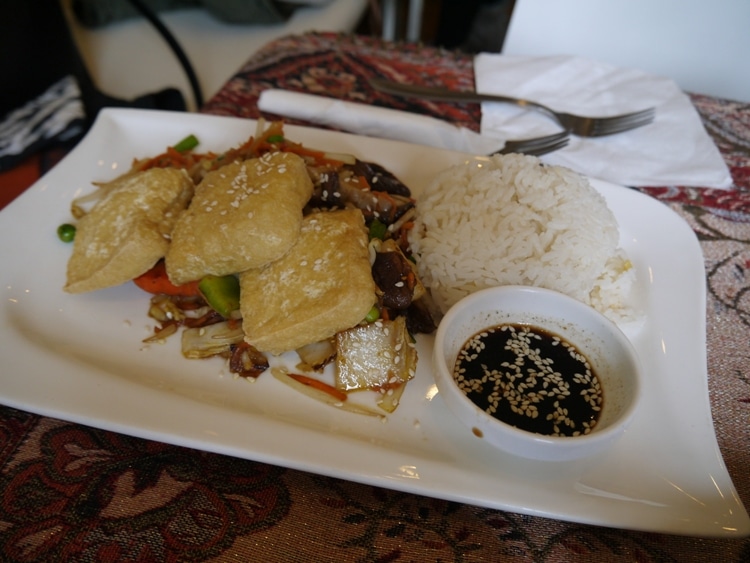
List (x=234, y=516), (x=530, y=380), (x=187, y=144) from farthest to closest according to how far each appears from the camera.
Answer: (x=187, y=144) < (x=530, y=380) < (x=234, y=516)

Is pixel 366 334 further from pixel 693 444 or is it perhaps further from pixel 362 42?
pixel 362 42

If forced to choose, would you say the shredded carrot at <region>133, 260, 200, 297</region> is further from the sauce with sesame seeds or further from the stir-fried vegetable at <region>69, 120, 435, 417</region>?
the sauce with sesame seeds

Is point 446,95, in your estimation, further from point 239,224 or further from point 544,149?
point 239,224

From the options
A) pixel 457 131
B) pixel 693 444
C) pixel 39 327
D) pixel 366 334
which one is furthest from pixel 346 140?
pixel 693 444

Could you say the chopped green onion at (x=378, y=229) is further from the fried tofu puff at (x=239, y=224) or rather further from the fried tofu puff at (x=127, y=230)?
the fried tofu puff at (x=127, y=230)

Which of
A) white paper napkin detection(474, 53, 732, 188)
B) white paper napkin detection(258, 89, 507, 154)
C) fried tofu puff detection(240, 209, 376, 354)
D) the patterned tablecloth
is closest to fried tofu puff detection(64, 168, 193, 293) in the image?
fried tofu puff detection(240, 209, 376, 354)

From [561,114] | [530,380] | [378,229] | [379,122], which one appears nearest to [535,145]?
[561,114]
